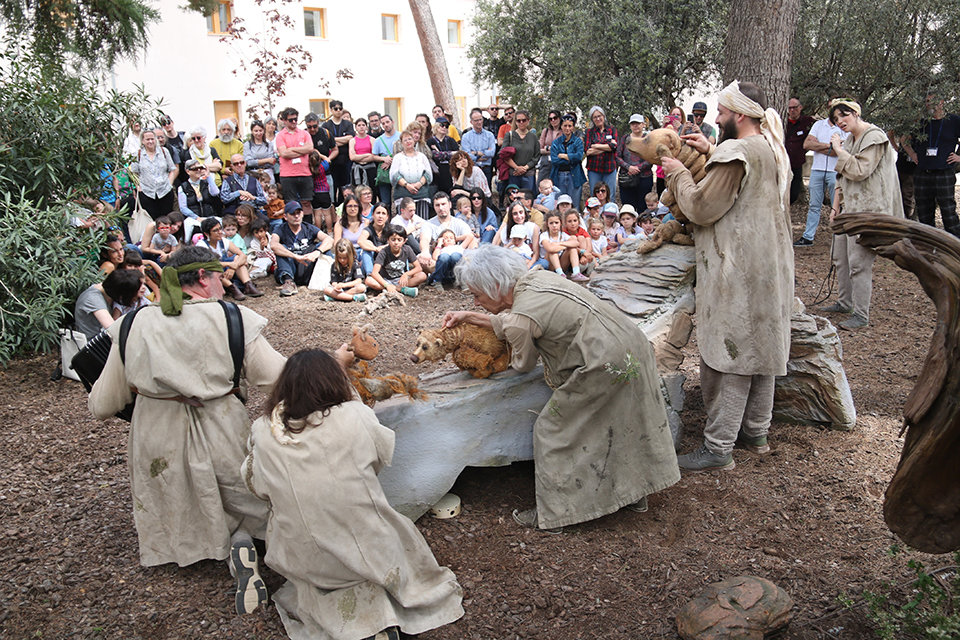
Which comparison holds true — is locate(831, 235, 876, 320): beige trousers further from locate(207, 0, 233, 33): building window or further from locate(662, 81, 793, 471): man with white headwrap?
locate(207, 0, 233, 33): building window

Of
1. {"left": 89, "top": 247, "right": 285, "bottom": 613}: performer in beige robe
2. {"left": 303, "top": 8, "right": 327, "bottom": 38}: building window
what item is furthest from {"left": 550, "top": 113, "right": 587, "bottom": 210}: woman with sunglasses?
{"left": 303, "top": 8, "right": 327, "bottom": 38}: building window

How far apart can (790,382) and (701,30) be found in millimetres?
8518

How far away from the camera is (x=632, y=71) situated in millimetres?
11602

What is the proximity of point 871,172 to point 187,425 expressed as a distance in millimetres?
5856

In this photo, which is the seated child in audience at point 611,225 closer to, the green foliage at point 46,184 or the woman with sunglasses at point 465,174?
the woman with sunglasses at point 465,174

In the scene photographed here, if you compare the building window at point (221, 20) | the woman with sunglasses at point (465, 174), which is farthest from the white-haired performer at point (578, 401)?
the building window at point (221, 20)

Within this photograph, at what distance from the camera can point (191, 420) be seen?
323cm

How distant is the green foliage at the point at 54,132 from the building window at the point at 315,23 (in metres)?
12.8

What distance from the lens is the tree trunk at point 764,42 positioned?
757 cm

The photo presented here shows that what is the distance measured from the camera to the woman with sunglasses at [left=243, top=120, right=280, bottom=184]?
10188mm

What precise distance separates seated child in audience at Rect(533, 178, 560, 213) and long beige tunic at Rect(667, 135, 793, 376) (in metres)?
6.07

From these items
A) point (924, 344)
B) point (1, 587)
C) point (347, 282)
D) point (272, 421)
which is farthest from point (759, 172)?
point (347, 282)

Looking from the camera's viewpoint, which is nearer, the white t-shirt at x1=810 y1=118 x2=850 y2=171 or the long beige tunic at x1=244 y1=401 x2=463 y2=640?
the long beige tunic at x1=244 y1=401 x2=463 y2=640

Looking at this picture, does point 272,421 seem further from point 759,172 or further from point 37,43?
point 37,43
